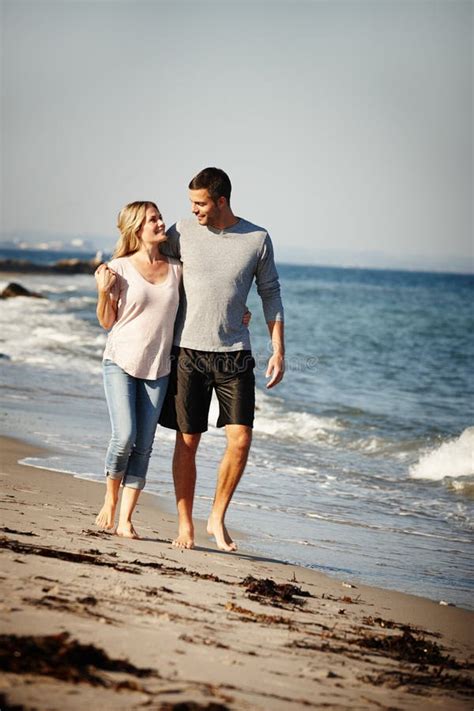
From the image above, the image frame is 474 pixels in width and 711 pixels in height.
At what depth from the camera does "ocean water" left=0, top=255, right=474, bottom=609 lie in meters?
6.57

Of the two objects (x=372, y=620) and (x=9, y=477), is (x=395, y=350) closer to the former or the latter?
(x=9, y=477)

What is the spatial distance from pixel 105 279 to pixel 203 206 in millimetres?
694

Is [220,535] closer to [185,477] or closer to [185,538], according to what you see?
[185,538]

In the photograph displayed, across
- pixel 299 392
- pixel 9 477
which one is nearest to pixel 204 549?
pixel 9 477

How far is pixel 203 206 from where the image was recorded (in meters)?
5.49

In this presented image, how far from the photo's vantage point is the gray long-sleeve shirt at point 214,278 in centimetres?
548

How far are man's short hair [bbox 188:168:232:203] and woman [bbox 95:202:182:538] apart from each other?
275 millimetres

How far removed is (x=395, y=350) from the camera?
93.5 ft

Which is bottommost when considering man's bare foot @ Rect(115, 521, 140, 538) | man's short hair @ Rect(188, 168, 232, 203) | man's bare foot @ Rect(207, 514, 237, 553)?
man's bare foot @ Rect(207, 514, 237, 553)

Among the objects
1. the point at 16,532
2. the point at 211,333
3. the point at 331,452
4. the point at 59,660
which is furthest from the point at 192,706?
the point at 331,452

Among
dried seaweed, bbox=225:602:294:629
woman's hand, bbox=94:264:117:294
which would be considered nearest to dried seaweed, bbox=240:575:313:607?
dried seaweed, bbox=225:602:294:629

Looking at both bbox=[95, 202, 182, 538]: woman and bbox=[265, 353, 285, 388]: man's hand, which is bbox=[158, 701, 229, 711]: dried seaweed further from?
bbox=[265, 353, 285, 388]: man's hand

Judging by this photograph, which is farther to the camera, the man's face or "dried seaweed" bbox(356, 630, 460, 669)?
the man's face

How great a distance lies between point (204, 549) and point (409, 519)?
9.32 ft
